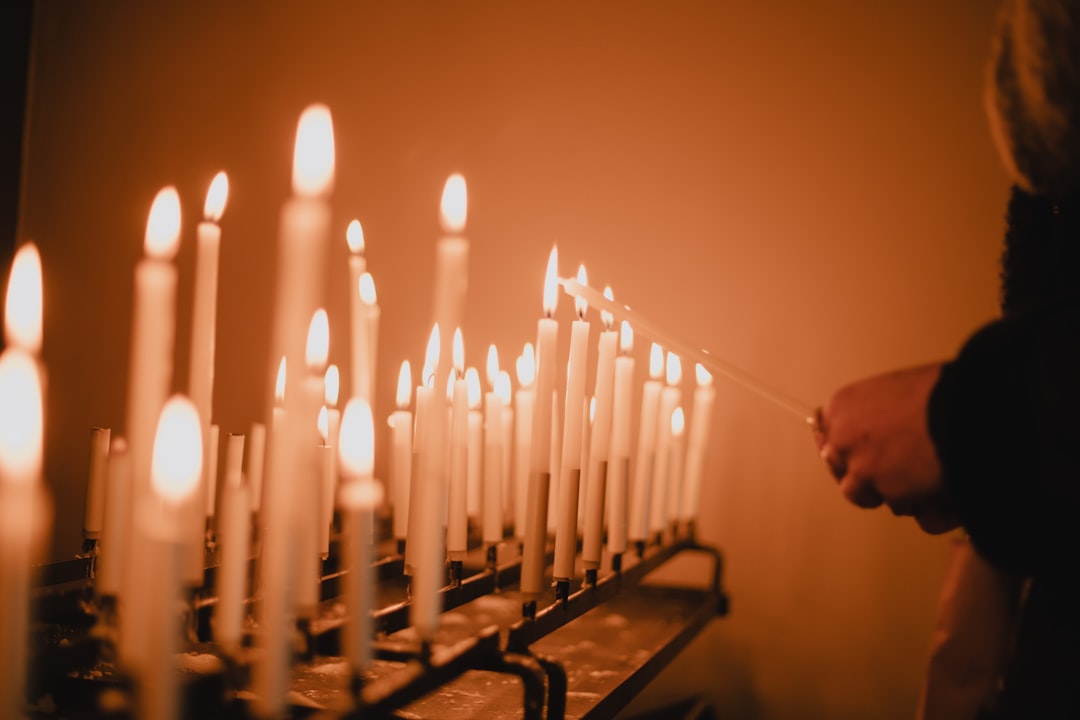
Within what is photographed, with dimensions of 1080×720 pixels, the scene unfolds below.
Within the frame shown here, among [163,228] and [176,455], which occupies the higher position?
[163,228]

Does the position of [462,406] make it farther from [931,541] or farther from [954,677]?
[931,541]

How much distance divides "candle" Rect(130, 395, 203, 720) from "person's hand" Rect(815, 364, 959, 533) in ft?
1.67

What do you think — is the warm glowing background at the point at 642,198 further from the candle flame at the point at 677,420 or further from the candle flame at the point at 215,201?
the candle flame at the point at 215,201

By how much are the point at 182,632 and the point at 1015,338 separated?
0.62 metres

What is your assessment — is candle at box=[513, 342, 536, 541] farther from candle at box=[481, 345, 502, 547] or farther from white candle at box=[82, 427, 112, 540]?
white candle at box=[82, 427, 112, 540]

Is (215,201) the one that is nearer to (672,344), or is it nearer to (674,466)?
(672,344)

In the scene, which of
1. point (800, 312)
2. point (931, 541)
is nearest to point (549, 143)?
point (800, 312)

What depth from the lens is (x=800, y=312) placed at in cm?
142

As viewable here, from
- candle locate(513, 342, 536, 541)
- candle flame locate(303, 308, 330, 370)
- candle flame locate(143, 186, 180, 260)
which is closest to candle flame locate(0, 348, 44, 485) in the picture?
candle flame locate(143, 186, 180, 260)

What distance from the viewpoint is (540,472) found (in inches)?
29.9

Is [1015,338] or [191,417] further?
[1015,338]

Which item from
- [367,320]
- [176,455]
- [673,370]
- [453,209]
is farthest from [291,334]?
[673,370]

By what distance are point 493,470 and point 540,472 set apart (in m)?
0.20

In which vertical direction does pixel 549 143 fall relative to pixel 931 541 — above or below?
above
